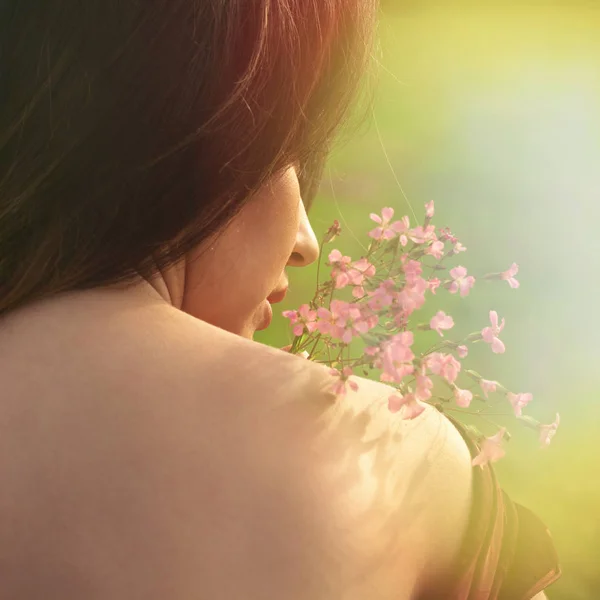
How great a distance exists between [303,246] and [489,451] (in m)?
0.38

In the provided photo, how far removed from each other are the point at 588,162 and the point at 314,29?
3.39ft

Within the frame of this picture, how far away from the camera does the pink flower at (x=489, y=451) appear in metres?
0.61

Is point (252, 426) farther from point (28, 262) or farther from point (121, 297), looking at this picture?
point (28, 262)

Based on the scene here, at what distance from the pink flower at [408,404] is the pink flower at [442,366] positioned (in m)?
0.05

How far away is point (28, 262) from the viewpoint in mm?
650

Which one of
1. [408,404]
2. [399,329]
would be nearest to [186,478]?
[408,404]

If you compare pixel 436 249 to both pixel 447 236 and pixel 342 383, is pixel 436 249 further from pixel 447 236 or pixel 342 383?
pixel 342 383

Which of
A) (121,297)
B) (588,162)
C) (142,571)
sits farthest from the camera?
(588,162)

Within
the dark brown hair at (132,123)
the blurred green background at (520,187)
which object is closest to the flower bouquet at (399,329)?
the dark brown hair at (132,123)

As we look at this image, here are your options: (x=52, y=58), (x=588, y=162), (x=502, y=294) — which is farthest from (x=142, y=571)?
(x=588, y=162)

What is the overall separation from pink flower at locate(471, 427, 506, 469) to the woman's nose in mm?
366

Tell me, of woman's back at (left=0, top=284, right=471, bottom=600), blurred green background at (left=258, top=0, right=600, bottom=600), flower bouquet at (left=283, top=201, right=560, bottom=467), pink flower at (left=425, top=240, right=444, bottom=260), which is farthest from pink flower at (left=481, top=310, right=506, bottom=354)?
blurred green background at (left=258, top=0, right=600, bottom=600)

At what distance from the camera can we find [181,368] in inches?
21.6

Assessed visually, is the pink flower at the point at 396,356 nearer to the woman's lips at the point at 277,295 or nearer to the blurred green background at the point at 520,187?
the woman's lips at the point at 277,295
